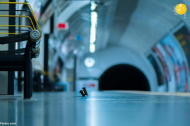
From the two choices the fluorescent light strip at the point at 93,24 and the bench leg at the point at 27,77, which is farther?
the fluorescent light strip at the point at 93,24

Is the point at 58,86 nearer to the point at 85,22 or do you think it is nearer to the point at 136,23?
the point at 85,22

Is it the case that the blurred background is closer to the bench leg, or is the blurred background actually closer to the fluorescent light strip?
the fluorescent light strip

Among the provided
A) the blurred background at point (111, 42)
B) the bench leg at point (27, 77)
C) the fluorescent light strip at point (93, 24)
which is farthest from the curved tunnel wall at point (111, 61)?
the bench leg at point (27, 77)

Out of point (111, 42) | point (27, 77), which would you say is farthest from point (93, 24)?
point (27, 77)

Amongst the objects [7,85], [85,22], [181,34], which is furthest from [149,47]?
[7,85]

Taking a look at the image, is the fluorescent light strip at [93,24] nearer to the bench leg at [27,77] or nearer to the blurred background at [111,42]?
the blurred background at [111,42]

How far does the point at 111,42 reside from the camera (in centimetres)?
4512

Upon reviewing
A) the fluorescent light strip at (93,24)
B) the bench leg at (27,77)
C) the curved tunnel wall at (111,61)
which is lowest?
the bench leg at (27,77)

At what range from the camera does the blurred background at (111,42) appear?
2385 cm

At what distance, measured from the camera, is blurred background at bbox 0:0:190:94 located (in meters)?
23.9

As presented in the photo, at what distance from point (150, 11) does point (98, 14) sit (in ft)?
15.5

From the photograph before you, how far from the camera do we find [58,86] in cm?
3175

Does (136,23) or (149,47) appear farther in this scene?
(149,47)

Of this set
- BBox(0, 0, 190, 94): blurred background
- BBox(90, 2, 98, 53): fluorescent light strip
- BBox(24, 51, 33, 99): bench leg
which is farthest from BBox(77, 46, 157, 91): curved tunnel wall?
BBox(24, 51, 33, 99): bench leg
